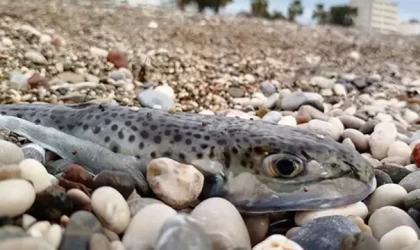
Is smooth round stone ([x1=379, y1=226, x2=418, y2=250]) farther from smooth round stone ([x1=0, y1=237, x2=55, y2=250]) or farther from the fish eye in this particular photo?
smooth round stone ([x1=0, y1=237, x2=55, y2=250])

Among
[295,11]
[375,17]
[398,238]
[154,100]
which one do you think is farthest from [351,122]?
[295,11]

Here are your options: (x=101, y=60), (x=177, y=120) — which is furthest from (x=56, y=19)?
(x=177, y=120)

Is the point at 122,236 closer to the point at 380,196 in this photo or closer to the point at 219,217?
the point at 219,217

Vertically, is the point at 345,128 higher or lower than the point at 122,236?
lower

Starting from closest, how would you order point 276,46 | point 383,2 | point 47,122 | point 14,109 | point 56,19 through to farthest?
point 47,122 → point 14,109 → point 56,19 → point 276,46 → point 383,2

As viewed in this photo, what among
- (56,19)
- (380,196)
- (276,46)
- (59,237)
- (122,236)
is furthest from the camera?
(276,46)
